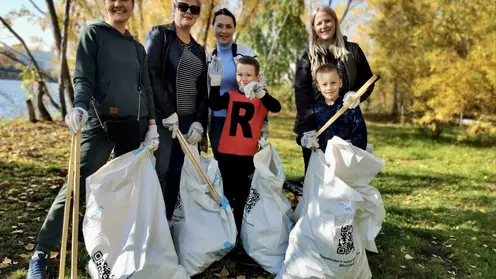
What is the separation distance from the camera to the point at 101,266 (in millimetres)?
2277

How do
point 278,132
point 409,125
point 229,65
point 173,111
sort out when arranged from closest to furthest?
point 173,111 < point 229,65 < point 278,132 < point 409,125

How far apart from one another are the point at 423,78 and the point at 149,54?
31.6 feet

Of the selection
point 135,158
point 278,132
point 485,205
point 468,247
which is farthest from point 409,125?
point 135,158

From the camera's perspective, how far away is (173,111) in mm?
2967

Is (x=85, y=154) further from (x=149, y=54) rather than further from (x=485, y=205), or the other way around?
(x=485, y=205)

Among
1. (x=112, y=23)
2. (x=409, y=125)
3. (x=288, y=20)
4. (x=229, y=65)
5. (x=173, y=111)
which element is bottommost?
(x=409, y=125)

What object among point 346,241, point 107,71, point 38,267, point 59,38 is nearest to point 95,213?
point 38,267

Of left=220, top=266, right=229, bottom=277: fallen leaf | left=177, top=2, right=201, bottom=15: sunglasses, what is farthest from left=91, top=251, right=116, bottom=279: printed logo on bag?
left=177, top=2, right=201, bottom=15: sunglasses

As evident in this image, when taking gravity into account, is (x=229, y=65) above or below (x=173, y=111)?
above

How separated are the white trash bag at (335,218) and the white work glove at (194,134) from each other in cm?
86

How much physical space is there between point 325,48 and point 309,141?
696 millimetres

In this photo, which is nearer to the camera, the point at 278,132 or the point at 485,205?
the point at 485,205

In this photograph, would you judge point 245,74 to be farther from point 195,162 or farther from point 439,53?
point 439,53

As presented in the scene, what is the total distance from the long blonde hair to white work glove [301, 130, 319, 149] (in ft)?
1.44
